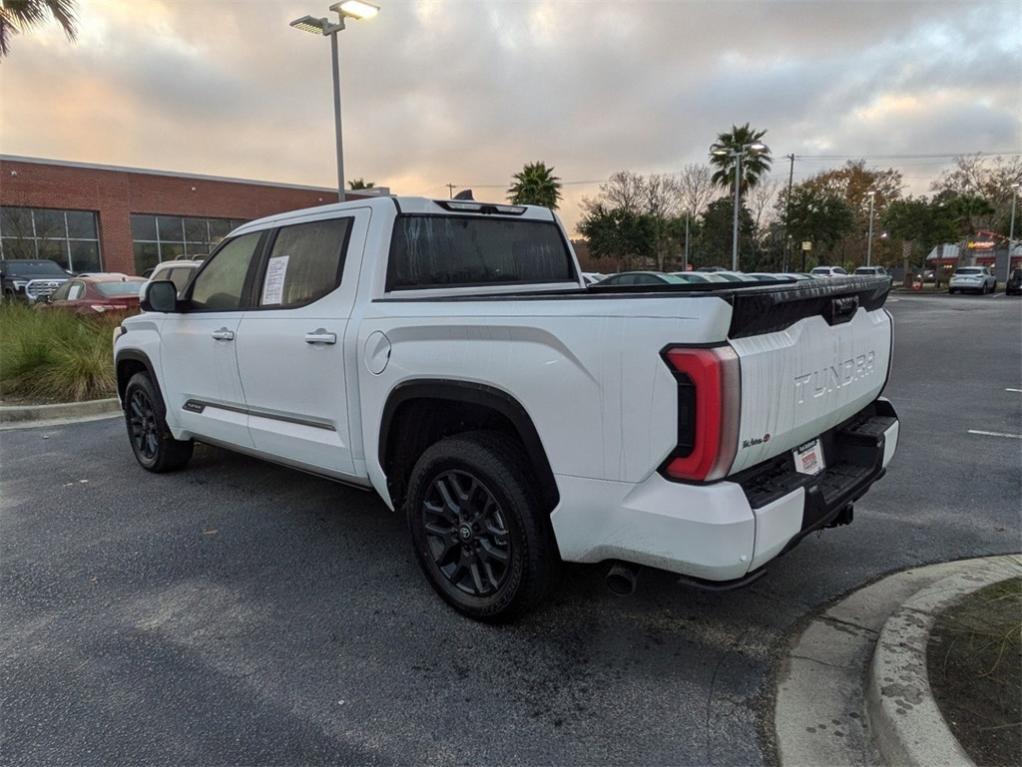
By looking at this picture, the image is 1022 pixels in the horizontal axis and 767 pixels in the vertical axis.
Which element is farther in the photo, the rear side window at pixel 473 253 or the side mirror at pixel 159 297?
the side mirror at pixel 159 297

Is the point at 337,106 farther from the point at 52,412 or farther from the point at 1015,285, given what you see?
the point at 1015,285

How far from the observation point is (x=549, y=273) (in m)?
4.51

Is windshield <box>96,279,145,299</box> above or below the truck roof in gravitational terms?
below

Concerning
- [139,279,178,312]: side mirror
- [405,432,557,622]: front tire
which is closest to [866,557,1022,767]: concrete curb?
[405,432,557,622]: front tire

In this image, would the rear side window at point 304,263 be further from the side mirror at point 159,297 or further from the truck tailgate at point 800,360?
the truck tailgate at point 800,360

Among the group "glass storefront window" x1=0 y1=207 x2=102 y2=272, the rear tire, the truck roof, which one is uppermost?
"glass storefront window" x1=0 y1=207 x2=102 y2=272

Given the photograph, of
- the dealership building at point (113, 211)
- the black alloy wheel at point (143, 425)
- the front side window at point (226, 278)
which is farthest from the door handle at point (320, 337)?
the dealership building at point (113, 211)

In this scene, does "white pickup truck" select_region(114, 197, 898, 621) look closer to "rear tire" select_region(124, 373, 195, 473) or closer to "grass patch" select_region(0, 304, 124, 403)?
"rear tire" select_region(124, 373, 195, 473)

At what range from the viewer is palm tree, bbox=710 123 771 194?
46.8m

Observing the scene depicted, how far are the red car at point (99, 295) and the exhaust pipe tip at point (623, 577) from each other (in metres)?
12.4

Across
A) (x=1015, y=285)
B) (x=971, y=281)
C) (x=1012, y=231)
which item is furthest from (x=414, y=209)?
(x=1012, y=231)

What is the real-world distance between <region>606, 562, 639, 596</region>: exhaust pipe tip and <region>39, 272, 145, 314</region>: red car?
12.4m

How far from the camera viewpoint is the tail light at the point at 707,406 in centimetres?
215

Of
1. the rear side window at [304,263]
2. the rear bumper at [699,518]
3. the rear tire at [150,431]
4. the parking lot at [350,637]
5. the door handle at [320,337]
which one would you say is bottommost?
the parking lot at [350,637]
